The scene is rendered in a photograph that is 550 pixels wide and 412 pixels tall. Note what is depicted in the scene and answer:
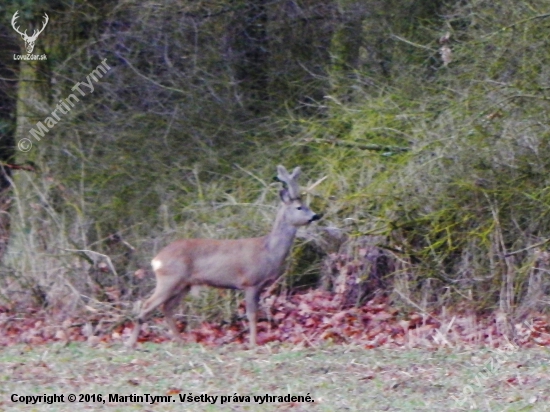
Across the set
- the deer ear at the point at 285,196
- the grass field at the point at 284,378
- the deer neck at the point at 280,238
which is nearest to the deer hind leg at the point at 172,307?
the grass field at the point at 284,378

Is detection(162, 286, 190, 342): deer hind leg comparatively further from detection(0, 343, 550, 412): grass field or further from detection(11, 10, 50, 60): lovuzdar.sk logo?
detection(11, 10, 50, 60): lovuzdar.sk logo

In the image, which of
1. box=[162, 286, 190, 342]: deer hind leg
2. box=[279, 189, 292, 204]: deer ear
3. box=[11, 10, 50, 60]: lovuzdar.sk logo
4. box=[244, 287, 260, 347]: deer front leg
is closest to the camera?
box=[244, 287, 260, 347]: deer front leg

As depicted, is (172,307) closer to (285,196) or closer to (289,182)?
(285,196)

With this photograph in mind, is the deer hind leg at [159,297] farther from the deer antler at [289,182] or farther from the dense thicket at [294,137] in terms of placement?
the dense thicket at [294,137]

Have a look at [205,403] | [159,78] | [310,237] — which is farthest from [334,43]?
[205,403]

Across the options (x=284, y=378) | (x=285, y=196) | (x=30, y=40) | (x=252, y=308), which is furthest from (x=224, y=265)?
(x=30, y=40)

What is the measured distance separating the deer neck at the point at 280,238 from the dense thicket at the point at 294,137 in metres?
0.81

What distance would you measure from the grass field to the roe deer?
908 mm

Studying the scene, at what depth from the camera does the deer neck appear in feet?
37.2

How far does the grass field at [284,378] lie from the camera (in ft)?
25.5

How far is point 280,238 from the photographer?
11430 mm

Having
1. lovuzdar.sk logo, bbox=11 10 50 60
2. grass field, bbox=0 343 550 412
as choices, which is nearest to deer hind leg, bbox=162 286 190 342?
grass field, bbox=0 343 550 412

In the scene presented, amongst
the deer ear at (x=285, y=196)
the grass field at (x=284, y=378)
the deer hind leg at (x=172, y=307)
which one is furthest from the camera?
the deer ear at (x=285, y=196)

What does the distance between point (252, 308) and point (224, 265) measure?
1.79 ft
